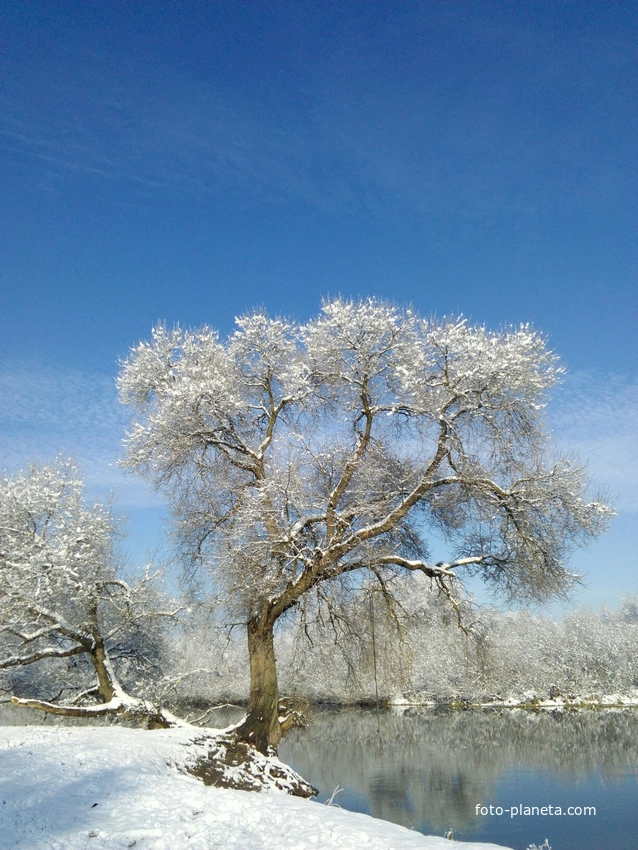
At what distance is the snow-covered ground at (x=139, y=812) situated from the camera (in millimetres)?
6508

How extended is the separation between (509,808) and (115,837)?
11.5 metres

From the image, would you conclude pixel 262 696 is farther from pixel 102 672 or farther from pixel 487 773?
pixel 487 773

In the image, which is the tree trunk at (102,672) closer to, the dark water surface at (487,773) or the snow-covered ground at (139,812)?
the dark water surface at (487,773)

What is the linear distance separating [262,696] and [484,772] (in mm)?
9877

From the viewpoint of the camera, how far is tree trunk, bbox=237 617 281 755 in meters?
12.8

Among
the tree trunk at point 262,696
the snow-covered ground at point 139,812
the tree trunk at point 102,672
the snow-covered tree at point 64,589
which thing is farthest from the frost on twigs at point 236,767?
the tree trunk at point 102,672

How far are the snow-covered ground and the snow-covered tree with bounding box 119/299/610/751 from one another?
3812 millimetres

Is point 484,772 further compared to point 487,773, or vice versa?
point 484,772

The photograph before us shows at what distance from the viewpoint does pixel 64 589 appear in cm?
1650

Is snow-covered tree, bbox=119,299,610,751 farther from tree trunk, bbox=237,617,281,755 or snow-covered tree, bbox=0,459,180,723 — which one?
snow-covered tree, bbox=0,459,180,723

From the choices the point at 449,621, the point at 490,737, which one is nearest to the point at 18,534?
the point at 449,621

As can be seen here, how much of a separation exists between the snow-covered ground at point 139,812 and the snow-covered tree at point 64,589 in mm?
5398

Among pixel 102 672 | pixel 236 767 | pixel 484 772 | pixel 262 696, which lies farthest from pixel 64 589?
pixel 484 772

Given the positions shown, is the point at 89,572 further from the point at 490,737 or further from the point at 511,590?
the point at 490,737
